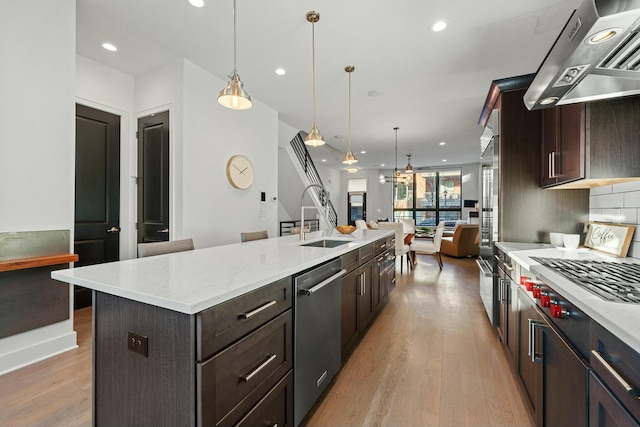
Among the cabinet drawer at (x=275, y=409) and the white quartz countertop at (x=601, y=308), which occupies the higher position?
the white quartz countertop at (x=601, y=308)

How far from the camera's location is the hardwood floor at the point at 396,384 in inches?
63.6

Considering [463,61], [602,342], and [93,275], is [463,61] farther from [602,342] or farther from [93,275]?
[93,275]

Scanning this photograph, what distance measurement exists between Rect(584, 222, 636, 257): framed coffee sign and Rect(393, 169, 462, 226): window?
28.7ft

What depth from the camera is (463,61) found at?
3184 mm

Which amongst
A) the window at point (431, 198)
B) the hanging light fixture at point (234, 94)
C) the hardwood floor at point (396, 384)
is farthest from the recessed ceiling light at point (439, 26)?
the window at point (431, 198)

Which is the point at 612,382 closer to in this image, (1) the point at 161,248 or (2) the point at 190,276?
(2) the point at 190,276

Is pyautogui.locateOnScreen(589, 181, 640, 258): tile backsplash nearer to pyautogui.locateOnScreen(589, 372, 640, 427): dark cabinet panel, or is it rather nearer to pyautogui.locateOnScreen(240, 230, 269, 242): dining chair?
pyautogui.locateOnScreen(589, 372, 640, 427): dark cabinet panel

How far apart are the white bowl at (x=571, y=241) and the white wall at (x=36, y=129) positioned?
3.98 metres

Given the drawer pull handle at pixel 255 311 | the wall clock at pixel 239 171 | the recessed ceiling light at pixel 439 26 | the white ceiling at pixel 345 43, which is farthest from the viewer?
the wall clock at pixel 239 171

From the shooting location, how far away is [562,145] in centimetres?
202

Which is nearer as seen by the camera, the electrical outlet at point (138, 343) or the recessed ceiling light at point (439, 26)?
the electrical outlet at point (138, 343)

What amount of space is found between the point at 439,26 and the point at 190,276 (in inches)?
115

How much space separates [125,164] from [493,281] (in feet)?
14.5

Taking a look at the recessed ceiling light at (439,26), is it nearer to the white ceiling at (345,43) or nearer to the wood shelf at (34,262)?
the white ceiling at (345,43)
